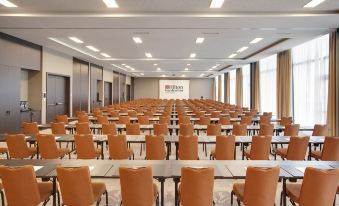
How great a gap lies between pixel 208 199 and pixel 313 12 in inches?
257

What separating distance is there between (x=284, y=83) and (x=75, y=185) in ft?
44.9

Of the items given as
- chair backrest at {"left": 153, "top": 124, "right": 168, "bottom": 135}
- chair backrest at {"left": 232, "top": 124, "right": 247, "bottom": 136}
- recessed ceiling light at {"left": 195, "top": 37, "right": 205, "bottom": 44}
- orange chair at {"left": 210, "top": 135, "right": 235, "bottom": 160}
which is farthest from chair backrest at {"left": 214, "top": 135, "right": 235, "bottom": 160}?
recessed ceiling light at {"left": 195, "top": 37, "right": 205, "bottom": 44}

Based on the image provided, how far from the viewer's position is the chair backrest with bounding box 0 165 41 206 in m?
3.40

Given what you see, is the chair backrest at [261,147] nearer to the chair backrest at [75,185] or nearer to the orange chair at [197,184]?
the orange chair at [197,184]

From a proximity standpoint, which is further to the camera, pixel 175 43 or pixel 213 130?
pixel 175 43

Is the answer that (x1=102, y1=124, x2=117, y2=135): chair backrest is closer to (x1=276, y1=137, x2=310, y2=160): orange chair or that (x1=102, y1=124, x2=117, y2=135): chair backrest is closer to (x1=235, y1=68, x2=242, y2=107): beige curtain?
(x1=276, y1=137, x2=310, y2=160): orange chair

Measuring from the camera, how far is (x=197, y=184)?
337 centimetres

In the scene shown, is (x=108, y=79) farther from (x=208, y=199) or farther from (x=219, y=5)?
(x=208, y=199)

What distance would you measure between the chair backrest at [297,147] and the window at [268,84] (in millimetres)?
11659

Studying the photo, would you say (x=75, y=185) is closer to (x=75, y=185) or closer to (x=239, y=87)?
(x=75, y=185)

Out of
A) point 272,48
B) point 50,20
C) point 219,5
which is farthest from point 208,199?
point 272,48

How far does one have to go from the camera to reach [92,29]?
984 centimetres

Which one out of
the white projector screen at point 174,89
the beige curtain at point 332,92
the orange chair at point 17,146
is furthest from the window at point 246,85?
the orange chair at point 17,146

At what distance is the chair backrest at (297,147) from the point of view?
589 cm
